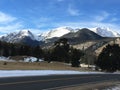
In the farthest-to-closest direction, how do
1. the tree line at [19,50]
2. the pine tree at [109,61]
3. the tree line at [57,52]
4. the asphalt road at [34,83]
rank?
the tree line at [19,50], the tree line at [57,52], the pine tree at [109,61], the asphalt road at [34,83]

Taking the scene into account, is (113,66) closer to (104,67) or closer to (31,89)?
(104,67)

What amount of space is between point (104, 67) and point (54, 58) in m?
37.3

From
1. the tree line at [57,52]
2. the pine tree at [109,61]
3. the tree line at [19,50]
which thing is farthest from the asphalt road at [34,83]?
the tree line at [19,50]

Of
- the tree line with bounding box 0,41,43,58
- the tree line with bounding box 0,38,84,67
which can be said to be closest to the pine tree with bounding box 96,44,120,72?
the tree line with bounding box 0,38,84,67

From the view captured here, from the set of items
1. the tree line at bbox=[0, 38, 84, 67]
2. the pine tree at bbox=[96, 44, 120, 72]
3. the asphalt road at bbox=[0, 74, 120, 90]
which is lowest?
the asphalt road at bbox=[0, 74, 120, 90]

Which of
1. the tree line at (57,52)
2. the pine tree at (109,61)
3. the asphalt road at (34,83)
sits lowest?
the asphalt road at (34,83)

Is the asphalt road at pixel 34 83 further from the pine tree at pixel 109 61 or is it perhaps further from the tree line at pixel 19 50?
the tree line at pixel 19 50

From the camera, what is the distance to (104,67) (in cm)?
7900

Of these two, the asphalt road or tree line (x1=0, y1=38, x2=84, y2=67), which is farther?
tree line (x1=0, y1=38, x2=84, y2=67)

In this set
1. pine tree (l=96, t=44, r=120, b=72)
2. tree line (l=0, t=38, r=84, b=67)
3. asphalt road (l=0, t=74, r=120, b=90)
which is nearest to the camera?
asphalt road (l=0, t=74, r=120, b=90)

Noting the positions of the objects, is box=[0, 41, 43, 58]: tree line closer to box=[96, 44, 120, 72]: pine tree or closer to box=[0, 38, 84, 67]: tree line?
box=[0, 38, 84, 67]: tree line

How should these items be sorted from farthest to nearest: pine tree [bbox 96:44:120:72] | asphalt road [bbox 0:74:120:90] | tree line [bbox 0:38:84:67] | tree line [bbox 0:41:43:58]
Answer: tree line [bbox 0:41:43:58], tree line [bbox 0:38:84:67], pine tree [bbox 96:44:120:72], asphalt road [bbox 0:74:120:90]

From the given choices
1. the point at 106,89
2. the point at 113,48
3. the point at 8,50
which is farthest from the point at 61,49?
the point at 106,89

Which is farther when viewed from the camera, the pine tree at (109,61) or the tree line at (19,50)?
the tree line at (19,50)
